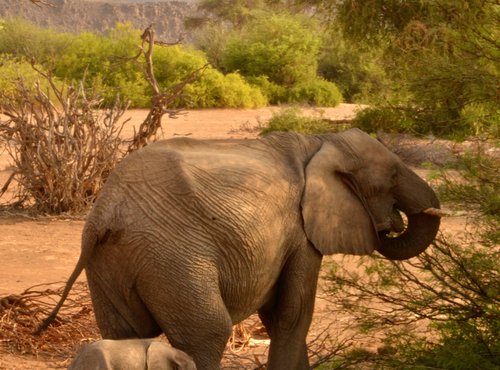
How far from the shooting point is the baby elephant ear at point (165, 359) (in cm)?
365

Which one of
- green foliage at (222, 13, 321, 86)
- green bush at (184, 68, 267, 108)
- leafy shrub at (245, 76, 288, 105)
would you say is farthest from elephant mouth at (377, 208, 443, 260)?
green foliage at (222, 13, 321, 86)

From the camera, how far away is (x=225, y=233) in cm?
441

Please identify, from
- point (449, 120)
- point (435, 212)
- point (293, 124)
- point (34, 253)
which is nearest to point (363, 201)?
point (435, 212)

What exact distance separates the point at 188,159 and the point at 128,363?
1201 mm

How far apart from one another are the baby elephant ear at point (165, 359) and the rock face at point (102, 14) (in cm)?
8319

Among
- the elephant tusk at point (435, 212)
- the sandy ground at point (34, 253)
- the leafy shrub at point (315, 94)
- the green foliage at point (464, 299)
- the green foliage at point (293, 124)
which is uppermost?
the elephant tusk at point (435, 212)

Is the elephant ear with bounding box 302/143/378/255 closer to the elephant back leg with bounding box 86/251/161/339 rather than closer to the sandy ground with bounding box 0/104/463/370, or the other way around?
the elephant back leg with bounding box 86/251/161/339

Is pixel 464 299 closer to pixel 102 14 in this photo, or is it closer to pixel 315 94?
pixel 315 94

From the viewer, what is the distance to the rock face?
88.2 m

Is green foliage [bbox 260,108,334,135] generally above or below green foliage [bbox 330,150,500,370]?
below

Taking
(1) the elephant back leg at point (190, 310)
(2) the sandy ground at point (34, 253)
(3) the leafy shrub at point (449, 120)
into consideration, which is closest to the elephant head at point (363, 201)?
(3) the leafy shrub at point (449, 120)

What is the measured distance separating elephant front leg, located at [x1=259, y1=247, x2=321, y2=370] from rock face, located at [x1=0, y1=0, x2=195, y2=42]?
3233 inches

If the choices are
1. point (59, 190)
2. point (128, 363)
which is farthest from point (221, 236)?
point (59, 190)

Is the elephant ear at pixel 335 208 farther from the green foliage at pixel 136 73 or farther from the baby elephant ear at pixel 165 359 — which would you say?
the green foliage at pixel 136 73
